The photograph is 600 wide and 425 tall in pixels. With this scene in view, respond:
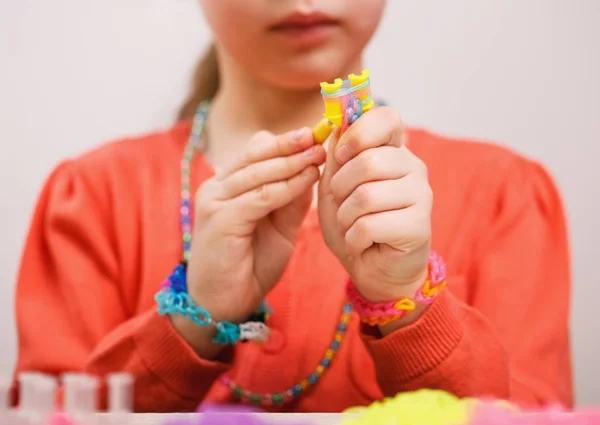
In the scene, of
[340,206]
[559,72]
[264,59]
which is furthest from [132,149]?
[559,72]

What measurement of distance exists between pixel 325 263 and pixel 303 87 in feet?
0.46

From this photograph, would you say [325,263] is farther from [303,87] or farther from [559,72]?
→ [559,72]

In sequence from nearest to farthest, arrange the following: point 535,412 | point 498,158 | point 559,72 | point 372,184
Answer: point 535,412 < point 372,184 < point 498,158 < point 559,72

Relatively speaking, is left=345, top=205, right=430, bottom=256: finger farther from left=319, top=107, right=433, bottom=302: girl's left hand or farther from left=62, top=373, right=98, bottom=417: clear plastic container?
left=62, top=373, right=98, bottom=417: clear plastic container

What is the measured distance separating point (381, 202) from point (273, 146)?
0.27 feet

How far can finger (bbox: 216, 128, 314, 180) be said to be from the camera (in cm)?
43

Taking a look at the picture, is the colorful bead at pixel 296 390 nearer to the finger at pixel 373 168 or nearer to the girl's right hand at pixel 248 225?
the girl's right hand at pixel 248 225

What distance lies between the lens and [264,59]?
54cm

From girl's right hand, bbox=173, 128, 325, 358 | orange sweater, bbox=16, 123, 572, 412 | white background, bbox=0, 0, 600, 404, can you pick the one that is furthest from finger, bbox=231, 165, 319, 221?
white background, bbox=0, 0, 600, 404

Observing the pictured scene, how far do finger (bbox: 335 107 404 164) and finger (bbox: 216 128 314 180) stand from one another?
0.10 ft

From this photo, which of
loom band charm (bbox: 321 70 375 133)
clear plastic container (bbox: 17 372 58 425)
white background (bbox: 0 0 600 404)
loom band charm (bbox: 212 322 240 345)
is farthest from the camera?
white background (bbox: 0 0 600 404)

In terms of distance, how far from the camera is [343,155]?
0.41 meters

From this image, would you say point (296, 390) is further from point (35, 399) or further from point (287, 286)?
point (35, 399)

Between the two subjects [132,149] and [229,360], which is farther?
[132,149]
